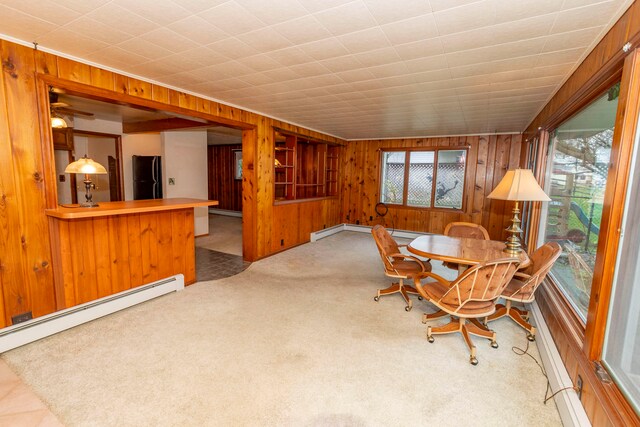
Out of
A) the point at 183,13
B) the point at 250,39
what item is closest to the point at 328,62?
the point at 250,39

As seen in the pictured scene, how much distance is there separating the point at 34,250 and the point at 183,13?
2.28m

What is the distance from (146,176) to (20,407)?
5.19 m

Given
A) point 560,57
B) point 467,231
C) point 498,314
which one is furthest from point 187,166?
point 560,57

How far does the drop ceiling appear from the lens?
179 centimetres

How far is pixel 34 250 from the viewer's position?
250cm

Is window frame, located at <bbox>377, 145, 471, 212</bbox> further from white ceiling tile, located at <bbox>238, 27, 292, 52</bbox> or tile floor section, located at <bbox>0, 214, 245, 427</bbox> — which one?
tile floor section, located at <bbox>0, 214, 245, 427</bbox>

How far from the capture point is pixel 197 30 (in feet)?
6.87

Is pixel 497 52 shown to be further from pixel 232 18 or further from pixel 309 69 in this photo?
pixel 232 18

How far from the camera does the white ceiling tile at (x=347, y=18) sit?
1774 mm

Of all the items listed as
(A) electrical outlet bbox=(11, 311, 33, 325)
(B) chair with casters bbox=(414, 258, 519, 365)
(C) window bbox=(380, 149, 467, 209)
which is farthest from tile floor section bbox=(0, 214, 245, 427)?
(C) window bbox=(380, 149, 467, 209)

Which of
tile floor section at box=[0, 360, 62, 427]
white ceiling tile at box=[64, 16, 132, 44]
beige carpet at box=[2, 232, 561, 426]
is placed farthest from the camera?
white ceiling tile at box=[64, 16, 132, 44]

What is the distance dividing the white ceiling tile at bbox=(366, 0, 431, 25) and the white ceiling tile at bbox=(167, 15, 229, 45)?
1075mm

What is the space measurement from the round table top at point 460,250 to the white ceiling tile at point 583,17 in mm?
1672

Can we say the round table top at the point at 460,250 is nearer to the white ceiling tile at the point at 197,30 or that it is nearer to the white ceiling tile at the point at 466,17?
the white ceiling tile at the point at 466,17
